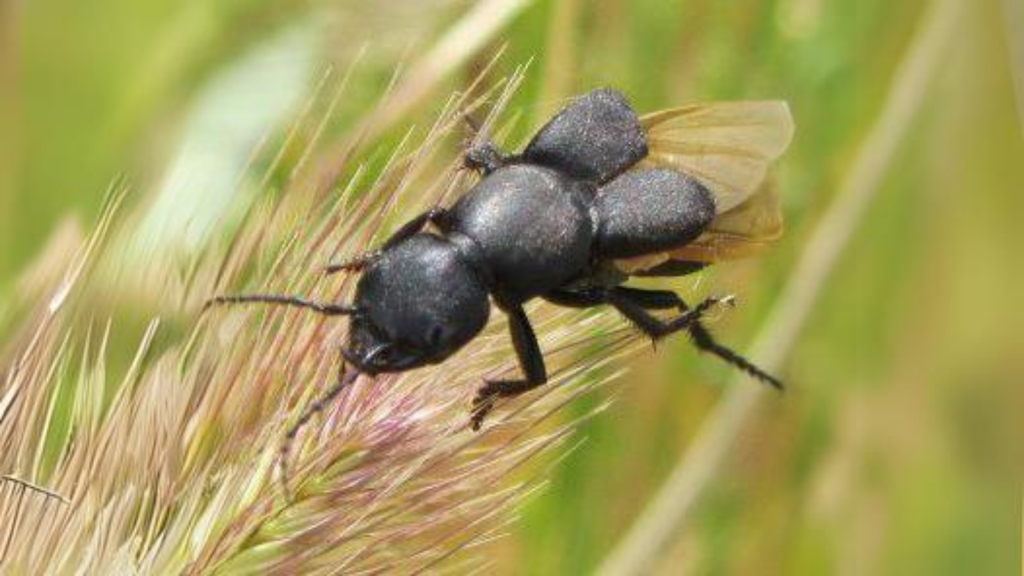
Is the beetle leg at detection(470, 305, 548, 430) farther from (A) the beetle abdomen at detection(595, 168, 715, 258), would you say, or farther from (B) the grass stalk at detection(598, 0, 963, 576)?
(B) the grass stalk at detection(598, 0, 963, 576)

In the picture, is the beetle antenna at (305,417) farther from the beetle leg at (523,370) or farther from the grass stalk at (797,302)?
the grass stalk at (797,302)

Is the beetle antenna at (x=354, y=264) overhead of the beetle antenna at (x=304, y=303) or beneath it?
overhead

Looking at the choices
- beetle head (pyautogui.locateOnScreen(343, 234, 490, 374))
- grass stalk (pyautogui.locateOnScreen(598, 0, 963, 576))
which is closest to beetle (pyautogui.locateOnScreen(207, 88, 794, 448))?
beetle head (pyautogui.locateOnScreen(343, 234, 490, 374))

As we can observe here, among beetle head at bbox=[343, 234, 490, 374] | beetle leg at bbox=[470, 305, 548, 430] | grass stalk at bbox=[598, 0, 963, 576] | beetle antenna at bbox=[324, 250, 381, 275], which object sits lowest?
grass stalk at bbox=[598, 0, 963, 576]

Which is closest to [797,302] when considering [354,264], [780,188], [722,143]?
[780,188]

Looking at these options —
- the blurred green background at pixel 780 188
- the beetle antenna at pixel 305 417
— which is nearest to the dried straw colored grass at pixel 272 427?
the beetle antenna at pixel 305 417

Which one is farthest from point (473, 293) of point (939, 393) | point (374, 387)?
point (939, 393)
